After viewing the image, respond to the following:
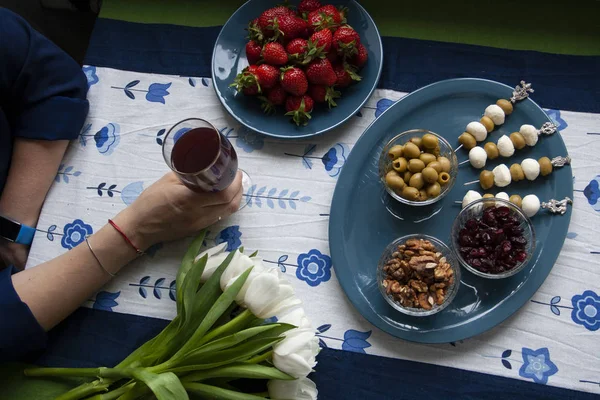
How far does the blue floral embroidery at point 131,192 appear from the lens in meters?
1.08

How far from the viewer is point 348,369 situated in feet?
3.19

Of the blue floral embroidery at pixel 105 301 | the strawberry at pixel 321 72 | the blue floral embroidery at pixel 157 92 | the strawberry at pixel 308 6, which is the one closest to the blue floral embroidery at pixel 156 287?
the blue floral embroidery at pixel 105 301

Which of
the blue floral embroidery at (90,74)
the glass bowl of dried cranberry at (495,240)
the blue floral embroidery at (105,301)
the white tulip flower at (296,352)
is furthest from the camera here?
the blue floral embroidery at (90,74)

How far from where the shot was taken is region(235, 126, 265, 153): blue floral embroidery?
109 centimetres

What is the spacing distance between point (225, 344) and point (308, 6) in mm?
665

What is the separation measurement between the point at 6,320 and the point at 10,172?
0.31 m

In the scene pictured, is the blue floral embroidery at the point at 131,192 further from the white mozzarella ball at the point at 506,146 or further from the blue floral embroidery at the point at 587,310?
the blue floral embroidery at the point at 587,310

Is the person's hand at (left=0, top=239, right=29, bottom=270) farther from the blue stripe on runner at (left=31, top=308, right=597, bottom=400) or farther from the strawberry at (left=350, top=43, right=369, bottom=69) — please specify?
the strawberry at (left=350, top=43, right=369, bottom=69)

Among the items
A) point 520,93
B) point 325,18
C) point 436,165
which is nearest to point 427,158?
point 436,165

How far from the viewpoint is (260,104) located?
1.09 metres

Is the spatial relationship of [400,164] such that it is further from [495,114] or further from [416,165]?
[495,114]

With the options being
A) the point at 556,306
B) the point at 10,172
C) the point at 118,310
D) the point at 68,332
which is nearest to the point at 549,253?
the point at 556,306

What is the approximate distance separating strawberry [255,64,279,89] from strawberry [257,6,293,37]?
0.07m

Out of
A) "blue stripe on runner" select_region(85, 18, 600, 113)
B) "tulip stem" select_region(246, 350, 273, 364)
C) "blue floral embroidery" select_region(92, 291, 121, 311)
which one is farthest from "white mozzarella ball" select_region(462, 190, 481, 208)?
"blue floral embroidery" select_region(92, 291, 121, 311)
